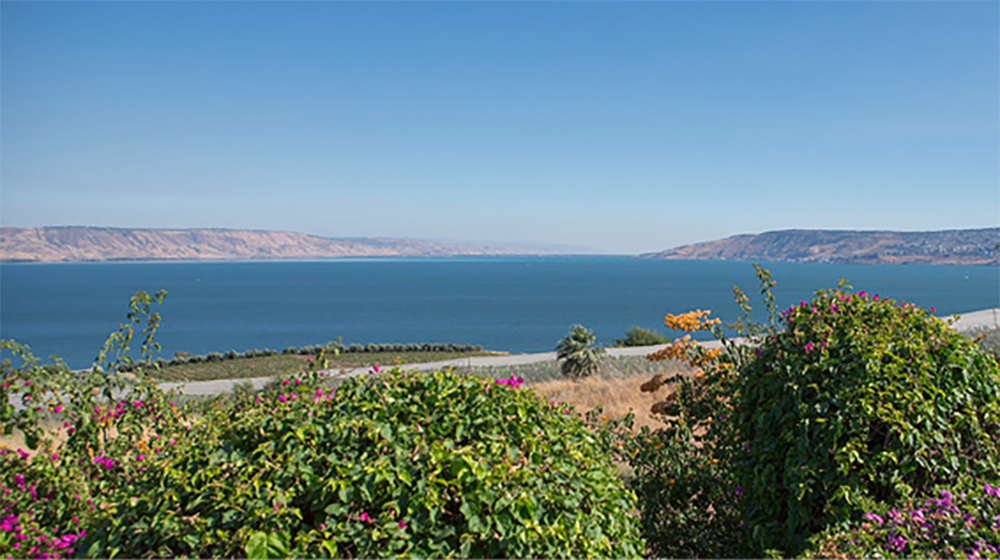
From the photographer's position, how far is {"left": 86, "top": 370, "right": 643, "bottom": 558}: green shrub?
94.3 inches

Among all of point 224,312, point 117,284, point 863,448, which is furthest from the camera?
point 117,284

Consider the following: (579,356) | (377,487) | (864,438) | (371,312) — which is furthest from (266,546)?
(371,312)

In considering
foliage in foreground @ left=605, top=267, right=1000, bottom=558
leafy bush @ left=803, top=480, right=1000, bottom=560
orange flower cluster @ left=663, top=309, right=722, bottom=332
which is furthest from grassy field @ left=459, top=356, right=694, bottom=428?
leafy bush @ left=803, top=480, right=1000, bottom=560

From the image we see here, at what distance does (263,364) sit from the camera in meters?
38.7

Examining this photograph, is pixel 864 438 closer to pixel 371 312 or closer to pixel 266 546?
pixel 266 546

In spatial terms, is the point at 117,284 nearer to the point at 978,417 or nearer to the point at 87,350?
the point at 87,350

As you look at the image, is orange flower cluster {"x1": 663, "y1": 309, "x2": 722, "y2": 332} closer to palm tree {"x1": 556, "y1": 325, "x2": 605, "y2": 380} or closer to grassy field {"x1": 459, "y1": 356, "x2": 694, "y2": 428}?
grassy field {"x1": 459, "y1": 356, "x2": 694, "y2": 428}

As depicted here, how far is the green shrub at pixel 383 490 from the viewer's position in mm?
2395

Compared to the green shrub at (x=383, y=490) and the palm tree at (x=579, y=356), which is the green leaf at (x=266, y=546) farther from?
the palm tree at (x=579, y=356)

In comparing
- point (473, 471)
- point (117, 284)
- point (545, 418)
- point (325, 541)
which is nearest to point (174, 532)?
point (325, 541)

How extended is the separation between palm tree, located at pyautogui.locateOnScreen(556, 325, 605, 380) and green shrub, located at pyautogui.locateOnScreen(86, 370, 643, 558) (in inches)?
729

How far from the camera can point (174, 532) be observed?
94.7 inches

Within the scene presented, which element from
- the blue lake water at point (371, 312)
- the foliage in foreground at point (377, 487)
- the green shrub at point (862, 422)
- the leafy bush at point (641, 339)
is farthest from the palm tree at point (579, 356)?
the blue lake water at point (371, 312)

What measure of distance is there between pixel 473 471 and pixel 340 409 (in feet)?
2.40
